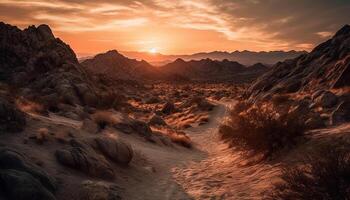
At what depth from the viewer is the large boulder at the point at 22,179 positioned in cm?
894

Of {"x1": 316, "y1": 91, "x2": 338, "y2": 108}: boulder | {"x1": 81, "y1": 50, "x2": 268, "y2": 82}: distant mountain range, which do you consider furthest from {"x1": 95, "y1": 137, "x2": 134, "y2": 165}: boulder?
{"x1": 81, "y1": 50, "x2": 268, "y2": 82}: distant mountain range

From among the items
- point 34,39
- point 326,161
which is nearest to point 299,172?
point 326,161

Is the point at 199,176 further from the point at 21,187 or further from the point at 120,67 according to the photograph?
the point at 120,67

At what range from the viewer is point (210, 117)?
3866 centimetres

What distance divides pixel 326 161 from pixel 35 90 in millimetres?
28807

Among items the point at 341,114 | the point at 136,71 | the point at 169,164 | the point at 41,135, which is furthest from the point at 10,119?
the point at 136,71

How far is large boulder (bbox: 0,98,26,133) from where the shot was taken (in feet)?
42.0

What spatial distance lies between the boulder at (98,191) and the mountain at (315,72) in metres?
17.5

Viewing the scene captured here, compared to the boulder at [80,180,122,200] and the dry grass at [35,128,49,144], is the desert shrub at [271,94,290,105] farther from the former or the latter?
the boulder at [80,180,122,200]

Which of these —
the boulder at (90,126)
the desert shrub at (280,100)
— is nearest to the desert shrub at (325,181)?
the boulder at (90,126)

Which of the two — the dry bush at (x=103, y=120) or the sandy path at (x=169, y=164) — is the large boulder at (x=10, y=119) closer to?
the sandy path at (x=169, y=164)

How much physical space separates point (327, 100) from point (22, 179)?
671 inches

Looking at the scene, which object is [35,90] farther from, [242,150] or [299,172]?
[299,172]

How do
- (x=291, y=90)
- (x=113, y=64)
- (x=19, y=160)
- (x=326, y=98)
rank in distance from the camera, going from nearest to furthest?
(x=19, y=160)
(x=326, y=98)
(x=291, y=90)
(x=113, y=64)
